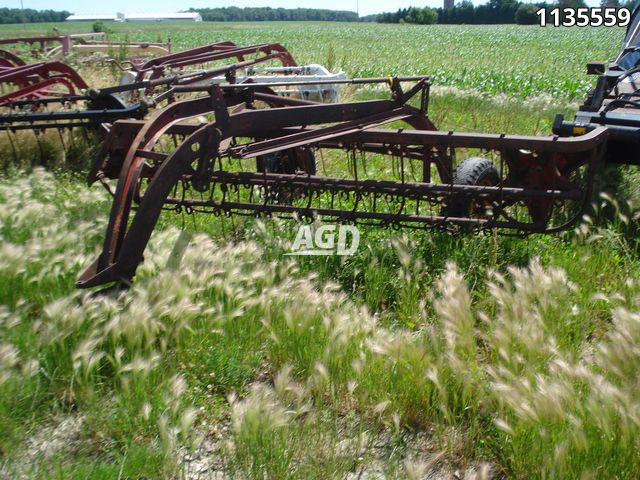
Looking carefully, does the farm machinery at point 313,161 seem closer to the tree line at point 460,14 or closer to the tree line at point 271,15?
the tree line at point 460,14

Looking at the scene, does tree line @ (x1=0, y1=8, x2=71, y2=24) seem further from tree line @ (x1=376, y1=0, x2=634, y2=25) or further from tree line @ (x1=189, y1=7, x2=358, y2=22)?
tree line @ (x1=376, y1=0, x2=634, y2=25)

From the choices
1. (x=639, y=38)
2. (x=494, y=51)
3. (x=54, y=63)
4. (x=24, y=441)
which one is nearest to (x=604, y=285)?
(x=24, y=441)

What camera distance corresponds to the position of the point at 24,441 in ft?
9.24

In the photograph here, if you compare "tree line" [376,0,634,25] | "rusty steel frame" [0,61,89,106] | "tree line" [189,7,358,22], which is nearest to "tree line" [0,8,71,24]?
"tree line" [189,7,358,22]

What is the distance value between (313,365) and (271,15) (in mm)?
126909

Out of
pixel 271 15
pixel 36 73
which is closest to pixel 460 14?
pixel 271 15

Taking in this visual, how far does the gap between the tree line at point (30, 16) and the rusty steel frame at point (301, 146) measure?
108 meters

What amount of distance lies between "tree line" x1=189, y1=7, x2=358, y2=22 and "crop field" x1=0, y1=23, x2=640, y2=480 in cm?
12178

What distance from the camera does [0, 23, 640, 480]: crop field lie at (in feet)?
8.39

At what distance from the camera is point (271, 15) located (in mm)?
123125

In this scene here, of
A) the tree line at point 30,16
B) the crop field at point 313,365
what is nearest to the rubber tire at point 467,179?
the crop field at point 313,365

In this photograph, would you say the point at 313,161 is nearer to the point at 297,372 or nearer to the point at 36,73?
the point at 297,372

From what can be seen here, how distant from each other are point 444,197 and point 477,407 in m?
2.08

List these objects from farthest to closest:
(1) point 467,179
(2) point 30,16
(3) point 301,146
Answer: (2) point 30,16, (1) point 467,179, (3) point 301,146
